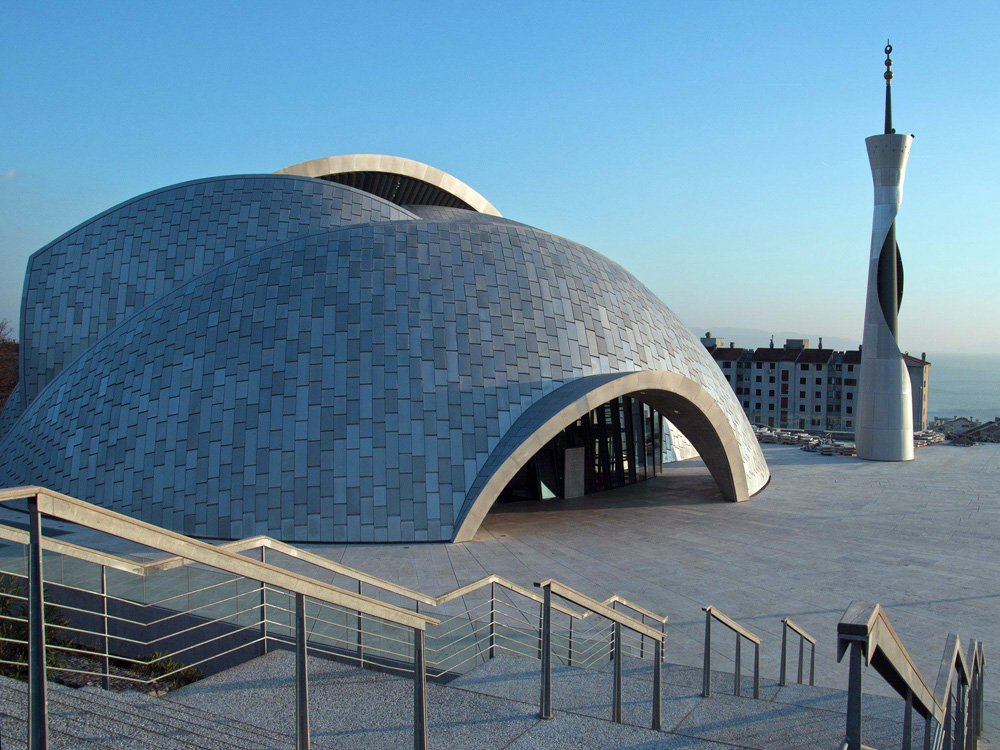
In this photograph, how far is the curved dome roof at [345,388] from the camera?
17.2 metres

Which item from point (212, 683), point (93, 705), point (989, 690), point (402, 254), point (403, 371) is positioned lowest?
point (989, 690)

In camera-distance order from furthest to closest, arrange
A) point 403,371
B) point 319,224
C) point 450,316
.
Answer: point 319,224 < point 450,316 < point 403,371

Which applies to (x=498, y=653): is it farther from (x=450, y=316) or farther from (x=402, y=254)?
(x=402, y=254)

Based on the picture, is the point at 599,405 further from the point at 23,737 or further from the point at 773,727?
the point at 23,737

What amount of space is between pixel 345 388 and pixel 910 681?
49.6 feet

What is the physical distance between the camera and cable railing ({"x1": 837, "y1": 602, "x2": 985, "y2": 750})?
3.34m

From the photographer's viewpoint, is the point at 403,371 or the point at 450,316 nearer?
the point at 403,371

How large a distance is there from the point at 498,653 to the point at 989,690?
278 inches

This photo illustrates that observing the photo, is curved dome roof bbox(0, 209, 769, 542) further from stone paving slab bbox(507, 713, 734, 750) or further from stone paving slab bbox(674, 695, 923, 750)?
stone paving slab bbox(507, 713, 734, 750)

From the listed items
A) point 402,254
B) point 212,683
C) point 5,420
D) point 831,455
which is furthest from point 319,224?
point 831,455

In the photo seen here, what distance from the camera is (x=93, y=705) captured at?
186 inches

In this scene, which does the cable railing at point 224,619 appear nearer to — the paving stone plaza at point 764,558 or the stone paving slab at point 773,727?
the stone paving slab at point 773,727

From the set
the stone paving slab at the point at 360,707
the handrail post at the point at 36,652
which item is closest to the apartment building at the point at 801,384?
the stone paving slab at the point at 360,707

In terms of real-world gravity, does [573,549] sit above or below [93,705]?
below
